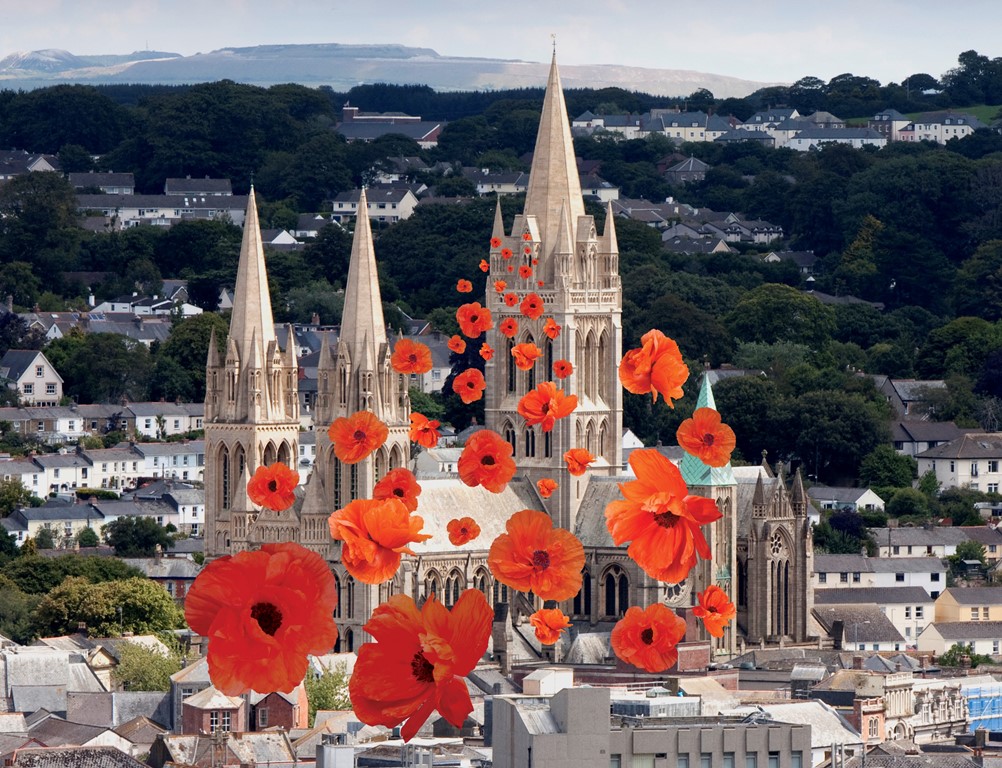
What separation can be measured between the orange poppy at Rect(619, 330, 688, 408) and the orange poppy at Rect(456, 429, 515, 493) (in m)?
4.58

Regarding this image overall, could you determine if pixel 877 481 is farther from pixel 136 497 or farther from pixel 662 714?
pixel 662 714

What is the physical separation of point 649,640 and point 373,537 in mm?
5439

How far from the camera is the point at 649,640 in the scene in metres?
36.7

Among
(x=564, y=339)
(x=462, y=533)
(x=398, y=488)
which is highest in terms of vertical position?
(x=398, y=488)

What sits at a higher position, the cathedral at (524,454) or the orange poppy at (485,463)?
the orange poppy at (485,463)

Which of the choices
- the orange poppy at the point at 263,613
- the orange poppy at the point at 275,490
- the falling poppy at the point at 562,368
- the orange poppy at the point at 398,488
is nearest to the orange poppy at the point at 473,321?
the orange poppy at the point at 275,490

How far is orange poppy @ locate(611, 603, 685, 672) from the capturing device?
115 ft

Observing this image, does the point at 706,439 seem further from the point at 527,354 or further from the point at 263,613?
the point at 527,354

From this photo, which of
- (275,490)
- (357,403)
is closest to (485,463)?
(275,490)

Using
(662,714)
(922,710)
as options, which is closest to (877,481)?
(922,710)

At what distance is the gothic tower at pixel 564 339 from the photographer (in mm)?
113938

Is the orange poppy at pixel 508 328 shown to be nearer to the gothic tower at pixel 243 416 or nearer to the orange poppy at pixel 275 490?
the gothic tower at pixel 243 416

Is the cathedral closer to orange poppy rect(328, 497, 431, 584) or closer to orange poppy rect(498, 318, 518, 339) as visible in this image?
orange poppy rect(498, 318, 518, 339)

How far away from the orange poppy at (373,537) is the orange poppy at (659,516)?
2.10m
